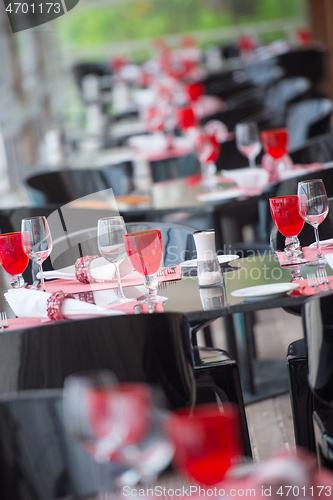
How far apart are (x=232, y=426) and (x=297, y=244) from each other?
3.41ft

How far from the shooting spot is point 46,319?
147 cm

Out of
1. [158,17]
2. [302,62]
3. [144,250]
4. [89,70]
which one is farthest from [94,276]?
[158,17]

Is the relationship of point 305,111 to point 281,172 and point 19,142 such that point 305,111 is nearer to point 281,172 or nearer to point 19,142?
point 281,172

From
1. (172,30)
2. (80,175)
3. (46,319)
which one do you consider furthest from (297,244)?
(172,30)

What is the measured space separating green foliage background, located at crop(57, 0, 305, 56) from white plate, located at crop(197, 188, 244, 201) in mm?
14494

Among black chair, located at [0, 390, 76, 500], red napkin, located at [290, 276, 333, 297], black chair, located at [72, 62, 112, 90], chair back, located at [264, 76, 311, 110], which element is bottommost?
black chair, located at [0, 390, 76, 500]

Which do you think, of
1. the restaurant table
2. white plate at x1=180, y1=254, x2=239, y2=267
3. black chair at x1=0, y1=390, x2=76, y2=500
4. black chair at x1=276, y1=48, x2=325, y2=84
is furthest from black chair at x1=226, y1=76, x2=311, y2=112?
black chair at x1=0, y1=390, x2=76, y2=500

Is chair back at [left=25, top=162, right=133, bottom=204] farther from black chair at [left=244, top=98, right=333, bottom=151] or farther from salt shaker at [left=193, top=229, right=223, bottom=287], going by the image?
salt shaker at [left=193, top=229, right=223, bottom=287]

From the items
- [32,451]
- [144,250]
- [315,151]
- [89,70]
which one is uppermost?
[89,70]

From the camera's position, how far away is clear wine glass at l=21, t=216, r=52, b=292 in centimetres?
158

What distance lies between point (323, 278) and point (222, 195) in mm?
1222

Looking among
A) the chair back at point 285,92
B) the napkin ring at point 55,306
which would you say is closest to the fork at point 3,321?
the napkin ring at point 55,306

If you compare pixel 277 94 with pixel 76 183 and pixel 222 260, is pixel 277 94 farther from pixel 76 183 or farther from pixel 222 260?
pixel 222 260

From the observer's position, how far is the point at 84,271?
171 centimetres
